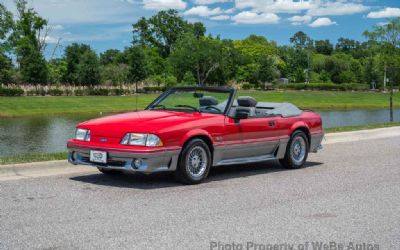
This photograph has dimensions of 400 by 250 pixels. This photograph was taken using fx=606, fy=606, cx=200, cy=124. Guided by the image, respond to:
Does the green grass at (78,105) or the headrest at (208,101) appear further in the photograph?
the green grass at (78,105)

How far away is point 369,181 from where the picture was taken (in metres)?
9.27

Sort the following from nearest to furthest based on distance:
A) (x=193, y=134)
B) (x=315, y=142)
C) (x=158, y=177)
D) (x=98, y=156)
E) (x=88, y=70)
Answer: (x=98, y=156) < (x=193, y=134) < (x=158, y=177) < (x=315, y=142) < (x=88, y=70)

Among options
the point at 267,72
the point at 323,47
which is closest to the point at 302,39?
the point at 323,47

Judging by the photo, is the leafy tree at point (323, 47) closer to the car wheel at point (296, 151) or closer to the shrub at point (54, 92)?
the shrub at point (54, 92)

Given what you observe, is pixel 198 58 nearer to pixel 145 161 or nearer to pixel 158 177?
pixel 158 177

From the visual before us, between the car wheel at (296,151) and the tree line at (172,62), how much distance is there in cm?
1992

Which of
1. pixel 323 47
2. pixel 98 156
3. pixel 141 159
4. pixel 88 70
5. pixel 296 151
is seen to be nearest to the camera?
pixel 141 159

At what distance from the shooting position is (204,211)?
6.90m

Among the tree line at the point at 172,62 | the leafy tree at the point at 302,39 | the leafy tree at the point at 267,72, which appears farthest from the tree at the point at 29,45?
the leafy tree at the point at 302,39

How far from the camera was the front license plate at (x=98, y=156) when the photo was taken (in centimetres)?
818

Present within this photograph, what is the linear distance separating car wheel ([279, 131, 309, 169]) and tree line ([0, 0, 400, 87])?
19918mm

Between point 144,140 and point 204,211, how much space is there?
163 cm

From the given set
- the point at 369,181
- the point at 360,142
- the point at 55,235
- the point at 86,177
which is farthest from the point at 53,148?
the point at 55,235

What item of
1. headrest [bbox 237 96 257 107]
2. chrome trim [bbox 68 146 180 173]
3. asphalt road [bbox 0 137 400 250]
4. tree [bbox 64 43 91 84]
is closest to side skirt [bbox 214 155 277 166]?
asphalt road [bbox 0 137 400 250]
